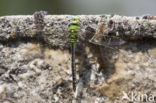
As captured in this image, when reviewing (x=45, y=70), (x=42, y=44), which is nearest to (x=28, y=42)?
(x=42, y=44)

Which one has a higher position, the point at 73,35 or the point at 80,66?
the point at 73,35

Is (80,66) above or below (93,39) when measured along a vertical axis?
below

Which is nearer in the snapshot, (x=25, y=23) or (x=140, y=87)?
(x=140, y=87)

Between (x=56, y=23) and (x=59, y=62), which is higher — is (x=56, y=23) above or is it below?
above

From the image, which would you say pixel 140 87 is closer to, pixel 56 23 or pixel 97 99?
pixel 97 99

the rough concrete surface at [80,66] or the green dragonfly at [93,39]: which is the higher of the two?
the green dragonfly at [93,39]

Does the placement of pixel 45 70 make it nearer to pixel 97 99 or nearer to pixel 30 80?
pixel 30 80

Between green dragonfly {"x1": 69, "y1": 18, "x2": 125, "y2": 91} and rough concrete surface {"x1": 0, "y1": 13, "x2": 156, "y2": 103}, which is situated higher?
green dragonfly {"x1": 69, "y1": 18, "x2": 125, "y2": 91}

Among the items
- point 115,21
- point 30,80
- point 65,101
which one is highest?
point 115,21

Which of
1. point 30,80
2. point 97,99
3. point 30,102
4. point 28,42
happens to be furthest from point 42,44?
point 97,99
